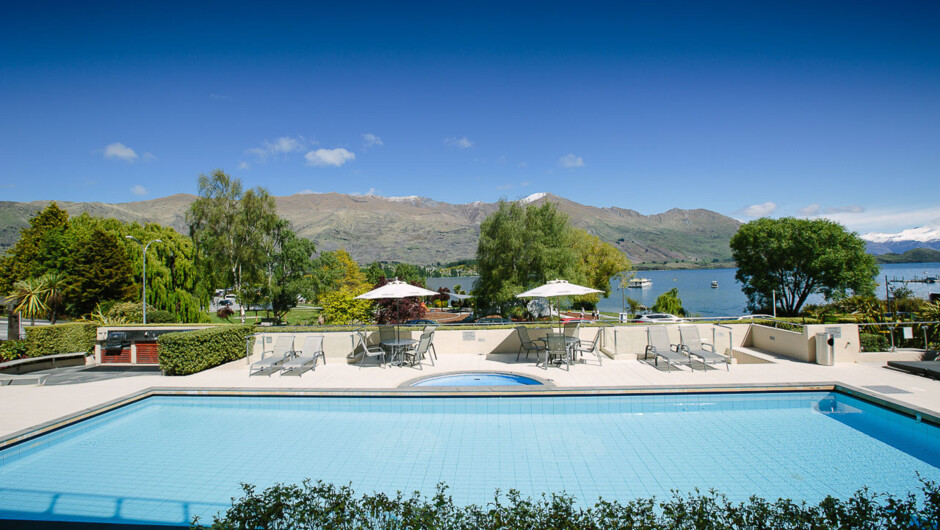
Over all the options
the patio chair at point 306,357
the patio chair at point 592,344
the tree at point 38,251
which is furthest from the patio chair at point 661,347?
the tree at point 38,251

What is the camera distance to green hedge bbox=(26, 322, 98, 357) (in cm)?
1198

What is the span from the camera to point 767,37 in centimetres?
1703

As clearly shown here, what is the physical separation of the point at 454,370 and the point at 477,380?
724 mm

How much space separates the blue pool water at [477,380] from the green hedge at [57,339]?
35.0 ft

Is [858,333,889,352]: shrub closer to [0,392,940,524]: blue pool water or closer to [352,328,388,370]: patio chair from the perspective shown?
[0,392,940,524]: blue pool water

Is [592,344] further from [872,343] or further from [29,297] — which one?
[29,297]

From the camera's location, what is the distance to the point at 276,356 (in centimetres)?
997

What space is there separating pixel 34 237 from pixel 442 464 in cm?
3963

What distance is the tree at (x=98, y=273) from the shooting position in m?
22.0

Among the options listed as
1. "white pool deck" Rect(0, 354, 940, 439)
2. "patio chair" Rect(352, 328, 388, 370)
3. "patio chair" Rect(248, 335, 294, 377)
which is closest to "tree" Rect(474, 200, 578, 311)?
"patio chair" Rect(352, 328, 388, 370)

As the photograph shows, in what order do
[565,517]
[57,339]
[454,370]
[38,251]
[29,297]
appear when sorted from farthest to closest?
[38,251] → [29,297] → [57,339] → [454,370] → [565,517]

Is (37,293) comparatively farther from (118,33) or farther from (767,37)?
(767,37)

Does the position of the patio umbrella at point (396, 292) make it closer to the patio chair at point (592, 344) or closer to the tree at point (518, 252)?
the patio chair at point (592, 344)

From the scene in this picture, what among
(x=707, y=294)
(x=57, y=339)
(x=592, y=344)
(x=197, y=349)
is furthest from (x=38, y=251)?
(x=707, y=294)
